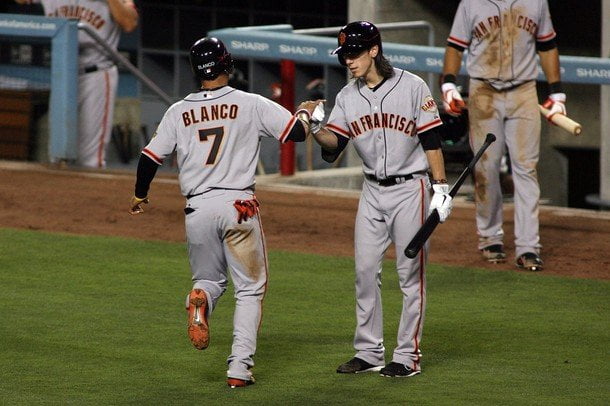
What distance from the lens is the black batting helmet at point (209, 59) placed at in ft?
20.0

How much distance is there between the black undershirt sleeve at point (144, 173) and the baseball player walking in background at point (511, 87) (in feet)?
10.5

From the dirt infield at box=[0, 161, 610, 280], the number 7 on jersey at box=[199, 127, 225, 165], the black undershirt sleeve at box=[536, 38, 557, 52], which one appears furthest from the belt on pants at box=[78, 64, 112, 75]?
the number 7 on jersey at box=[199, 127, 225, 165]

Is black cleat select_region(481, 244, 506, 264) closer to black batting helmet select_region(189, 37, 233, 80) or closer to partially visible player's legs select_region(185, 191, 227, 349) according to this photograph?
partially visible player's legs select_region(185, 191, 227, 349)

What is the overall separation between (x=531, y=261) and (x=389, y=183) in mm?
2988

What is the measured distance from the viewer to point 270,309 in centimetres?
792

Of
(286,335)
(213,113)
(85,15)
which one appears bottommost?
(286,335)

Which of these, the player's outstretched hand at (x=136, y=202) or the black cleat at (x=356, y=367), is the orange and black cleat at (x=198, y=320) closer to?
the player's outstretched hand at (x=136, y=202)

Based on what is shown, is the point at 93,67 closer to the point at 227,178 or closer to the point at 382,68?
the point at 382,68

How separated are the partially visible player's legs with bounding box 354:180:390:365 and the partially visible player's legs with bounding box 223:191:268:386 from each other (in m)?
0.48

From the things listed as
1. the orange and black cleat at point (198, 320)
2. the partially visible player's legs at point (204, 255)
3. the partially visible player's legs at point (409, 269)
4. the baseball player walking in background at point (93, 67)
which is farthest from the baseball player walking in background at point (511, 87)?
the baseball player walking in background at point (93, 67)

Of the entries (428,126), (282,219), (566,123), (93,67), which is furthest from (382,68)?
(93,67)

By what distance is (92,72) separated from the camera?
44.7ft

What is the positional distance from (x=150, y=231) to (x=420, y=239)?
15.9ft

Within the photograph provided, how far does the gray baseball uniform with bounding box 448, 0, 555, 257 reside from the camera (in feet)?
29.7
